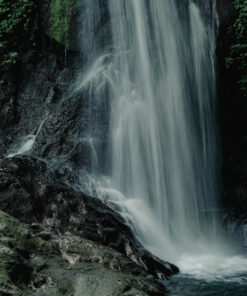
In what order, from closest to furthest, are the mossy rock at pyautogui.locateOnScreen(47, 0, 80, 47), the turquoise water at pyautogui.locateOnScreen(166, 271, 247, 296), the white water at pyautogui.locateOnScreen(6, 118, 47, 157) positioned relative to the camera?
the turquoise water at pyautogui.locateOnScreen(166, 271, 247, 296), the white water at pyautogui.locateOnScreen(6, 118, 47, 157), the mossy rock at pyautogui.locateOnScreen(47, 0, 80, 47)

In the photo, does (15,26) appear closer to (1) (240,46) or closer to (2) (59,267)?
(1) (240,46)

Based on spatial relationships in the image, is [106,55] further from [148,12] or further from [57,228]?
[57,228]

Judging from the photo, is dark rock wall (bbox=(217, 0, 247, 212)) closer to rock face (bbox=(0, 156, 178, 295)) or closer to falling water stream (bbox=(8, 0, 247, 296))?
falling water stream (bbox=(8, 0, 247, 296))

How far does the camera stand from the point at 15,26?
12078 millimetres

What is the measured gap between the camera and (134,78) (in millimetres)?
9461

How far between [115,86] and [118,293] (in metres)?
7.11

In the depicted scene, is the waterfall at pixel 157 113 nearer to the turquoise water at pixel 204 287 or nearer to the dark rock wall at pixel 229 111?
the dark rock wall at pixel 229 111

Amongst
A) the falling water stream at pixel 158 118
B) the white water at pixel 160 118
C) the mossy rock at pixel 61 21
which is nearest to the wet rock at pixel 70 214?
the falling water stream at pixel 158 118

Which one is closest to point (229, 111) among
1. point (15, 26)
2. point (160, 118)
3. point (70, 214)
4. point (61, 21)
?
point (160, 118)

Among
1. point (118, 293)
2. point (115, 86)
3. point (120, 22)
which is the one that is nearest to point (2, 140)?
point (115, 86)

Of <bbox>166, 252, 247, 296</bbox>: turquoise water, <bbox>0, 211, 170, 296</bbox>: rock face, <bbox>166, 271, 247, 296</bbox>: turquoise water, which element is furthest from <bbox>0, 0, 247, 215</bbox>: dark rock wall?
<bbox>0, 211, 170, 296</bbox>: rock face

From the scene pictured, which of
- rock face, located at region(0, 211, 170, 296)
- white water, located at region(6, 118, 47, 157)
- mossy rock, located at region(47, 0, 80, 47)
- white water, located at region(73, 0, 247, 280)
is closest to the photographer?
rock face, located at region(0, 211, 170, 296)

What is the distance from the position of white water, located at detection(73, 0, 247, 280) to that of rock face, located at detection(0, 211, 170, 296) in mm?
2374

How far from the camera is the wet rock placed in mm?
4691
